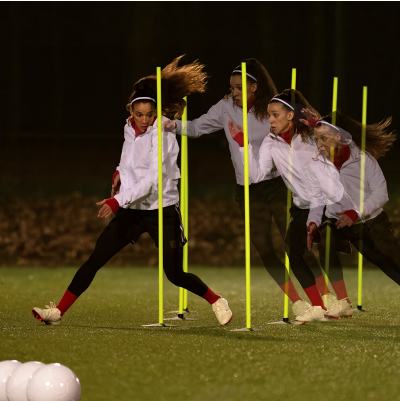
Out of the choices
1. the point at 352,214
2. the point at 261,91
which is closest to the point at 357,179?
the point at 352,214

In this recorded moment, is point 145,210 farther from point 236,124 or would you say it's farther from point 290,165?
point 290,165

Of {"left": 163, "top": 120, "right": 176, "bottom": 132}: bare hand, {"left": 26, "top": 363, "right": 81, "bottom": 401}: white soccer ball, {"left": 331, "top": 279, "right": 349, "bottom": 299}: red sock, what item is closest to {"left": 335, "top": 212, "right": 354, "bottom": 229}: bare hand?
{"left": 331, "top": 279, "right": 349, "bottom": 299}: red sock

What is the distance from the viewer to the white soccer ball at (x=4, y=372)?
353 cm

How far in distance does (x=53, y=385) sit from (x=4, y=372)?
1.10ft

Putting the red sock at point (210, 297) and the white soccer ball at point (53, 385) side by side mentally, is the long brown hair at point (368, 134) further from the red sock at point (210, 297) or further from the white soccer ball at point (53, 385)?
the white soccer ball at point (53, 385)

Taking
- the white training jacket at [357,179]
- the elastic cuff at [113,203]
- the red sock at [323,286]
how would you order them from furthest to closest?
the red sock at [323,286] → the white training jacket at [357,179] → the elastic cuff at [113,203]

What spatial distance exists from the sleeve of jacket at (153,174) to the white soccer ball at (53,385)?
2.24 m

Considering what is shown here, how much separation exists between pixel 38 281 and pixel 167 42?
905 centimetres

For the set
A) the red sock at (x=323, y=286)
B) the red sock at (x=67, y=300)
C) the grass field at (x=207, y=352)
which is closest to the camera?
the grass field at (x=207, y=352)

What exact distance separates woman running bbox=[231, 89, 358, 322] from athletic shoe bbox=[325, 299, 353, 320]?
0.47 metres

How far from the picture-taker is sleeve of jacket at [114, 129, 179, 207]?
18.3 feet

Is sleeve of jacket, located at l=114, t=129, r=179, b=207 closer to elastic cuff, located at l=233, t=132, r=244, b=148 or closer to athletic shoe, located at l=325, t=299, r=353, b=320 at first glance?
elastic cuff, located at l=233, t=132, r=244, b=148

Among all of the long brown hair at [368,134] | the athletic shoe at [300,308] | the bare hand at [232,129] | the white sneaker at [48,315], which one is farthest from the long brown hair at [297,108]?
the white sneaker at [48,315]

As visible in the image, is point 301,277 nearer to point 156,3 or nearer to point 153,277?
point 153,277
